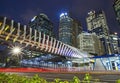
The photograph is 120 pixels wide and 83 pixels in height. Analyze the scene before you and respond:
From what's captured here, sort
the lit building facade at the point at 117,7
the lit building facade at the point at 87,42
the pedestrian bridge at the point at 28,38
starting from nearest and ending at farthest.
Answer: the pedestrian bridge at the point at 28,38, the lit building facade at the point at 117,7, the lit building facade at the point at 87,42

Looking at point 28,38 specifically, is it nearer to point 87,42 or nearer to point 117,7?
point 87,42

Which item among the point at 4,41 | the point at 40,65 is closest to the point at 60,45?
the point at 40,65

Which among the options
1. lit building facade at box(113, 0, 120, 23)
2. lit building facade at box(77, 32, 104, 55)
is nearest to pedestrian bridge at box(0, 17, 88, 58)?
lit building facade at box(113, 0, 120, 23)

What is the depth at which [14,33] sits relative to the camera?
5556cm

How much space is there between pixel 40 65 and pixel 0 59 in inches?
730

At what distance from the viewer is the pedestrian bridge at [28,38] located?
52.2 meters

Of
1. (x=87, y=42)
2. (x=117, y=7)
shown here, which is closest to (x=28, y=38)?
(x=87, y=42)

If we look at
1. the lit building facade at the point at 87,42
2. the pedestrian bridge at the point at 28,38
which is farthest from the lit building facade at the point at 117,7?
the pedestrian bridge at the point at 28,38

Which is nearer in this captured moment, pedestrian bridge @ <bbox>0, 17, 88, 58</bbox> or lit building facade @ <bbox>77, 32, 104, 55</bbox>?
pedestrian bridge @ <bbox>0, 17, 88, 58</bbox>

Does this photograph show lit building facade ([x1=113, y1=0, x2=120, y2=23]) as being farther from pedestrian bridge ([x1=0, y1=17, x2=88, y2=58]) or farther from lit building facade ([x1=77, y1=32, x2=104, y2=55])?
pedestrian bridge ([x1=0, y1=17, x2=88, y2=58])

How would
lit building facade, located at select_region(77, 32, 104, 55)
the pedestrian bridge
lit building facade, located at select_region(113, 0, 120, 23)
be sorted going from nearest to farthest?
the pedestrian bridge
lit building facade, located at select_region(113, 0, 120, 23)
lit building facade, located at select_region(77, 32, 104, 55)

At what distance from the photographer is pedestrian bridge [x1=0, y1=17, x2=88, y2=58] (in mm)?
52250

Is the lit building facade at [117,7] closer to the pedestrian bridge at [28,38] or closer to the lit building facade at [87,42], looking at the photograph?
the lit building facade at [87,42]

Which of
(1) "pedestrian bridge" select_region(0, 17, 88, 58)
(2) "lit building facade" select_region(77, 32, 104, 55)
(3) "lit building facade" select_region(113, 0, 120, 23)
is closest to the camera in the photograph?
(1) "pedestrian bridge" select_region(0, 17, 88, 58)
